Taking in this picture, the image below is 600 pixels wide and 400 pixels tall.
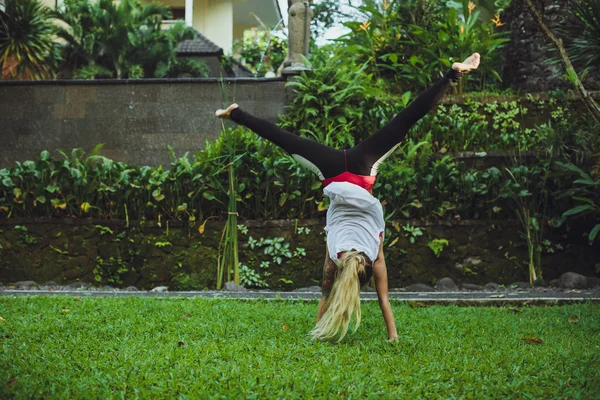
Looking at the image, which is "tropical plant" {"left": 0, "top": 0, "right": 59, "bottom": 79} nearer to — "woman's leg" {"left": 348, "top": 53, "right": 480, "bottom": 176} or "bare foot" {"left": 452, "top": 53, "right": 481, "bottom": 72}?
"woman's leg" {"left": 348, "top": 53, "right": 480, "bottom": 176}

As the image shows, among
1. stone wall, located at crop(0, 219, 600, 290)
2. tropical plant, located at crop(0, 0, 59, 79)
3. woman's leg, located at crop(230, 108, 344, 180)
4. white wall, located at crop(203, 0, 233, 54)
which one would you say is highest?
white wall, located at crop(203, 0, 233, 54)

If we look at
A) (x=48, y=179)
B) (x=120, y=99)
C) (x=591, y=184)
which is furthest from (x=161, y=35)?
(x=591, y=184)

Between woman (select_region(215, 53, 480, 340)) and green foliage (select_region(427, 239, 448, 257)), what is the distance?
13.6 feet

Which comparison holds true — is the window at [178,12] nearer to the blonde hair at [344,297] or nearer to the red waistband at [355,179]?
the red waistband at [355,179]

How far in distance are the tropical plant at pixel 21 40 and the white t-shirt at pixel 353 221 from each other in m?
9.80

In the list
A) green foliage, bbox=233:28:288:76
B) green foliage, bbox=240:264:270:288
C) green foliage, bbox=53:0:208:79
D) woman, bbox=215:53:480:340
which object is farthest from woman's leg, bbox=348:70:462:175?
green foliage, bbox=233:28:288:76

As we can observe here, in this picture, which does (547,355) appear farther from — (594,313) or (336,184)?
(594,313)

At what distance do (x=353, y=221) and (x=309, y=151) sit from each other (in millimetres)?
545

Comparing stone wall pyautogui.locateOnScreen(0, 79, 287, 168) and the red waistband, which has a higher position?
stone wall pyautogui.locateOnScreen(0, 79, 287, 168)

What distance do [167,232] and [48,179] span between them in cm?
158

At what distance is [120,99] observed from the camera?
1059 cm

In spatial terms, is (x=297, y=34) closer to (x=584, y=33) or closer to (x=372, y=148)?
(x=584, y=33)

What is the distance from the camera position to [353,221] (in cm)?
447

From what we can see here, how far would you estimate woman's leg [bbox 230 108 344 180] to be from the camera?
461cm
